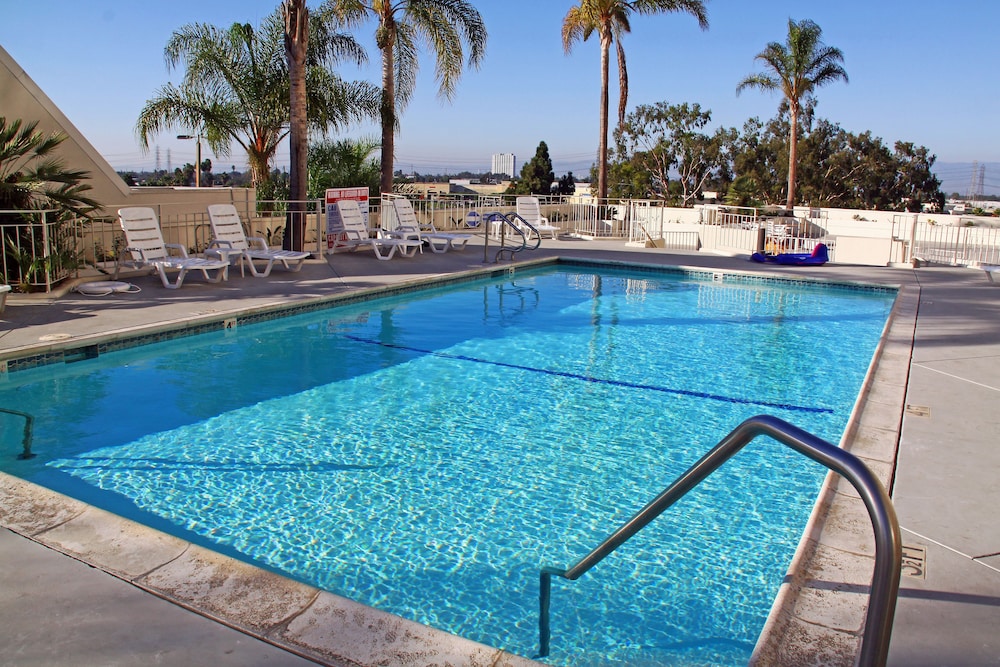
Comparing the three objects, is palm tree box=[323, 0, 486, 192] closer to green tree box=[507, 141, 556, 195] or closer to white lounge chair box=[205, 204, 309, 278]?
white lounge chair box=[205, 204, 309, 278]

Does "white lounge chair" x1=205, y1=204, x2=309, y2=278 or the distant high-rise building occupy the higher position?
the distant high-rise building

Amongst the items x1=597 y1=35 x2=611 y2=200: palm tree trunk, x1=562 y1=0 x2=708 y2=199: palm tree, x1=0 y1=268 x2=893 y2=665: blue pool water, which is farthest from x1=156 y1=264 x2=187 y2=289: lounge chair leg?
x1=562 y1=0 x2=708 y2=199: palm tree

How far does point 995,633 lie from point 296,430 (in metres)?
4.42

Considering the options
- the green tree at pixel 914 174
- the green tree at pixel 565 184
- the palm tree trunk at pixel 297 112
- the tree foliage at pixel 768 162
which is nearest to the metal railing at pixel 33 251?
the palm tree trunk at pixel 297 112

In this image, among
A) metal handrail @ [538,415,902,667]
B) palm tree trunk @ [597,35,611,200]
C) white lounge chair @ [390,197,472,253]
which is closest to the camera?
metal handrail @ [538,415,902,667]

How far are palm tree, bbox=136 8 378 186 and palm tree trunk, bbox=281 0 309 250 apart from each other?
3.09 metres

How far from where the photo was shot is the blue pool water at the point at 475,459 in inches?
142

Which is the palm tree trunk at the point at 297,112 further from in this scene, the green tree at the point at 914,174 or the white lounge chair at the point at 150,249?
the green tree at the point at 914,174

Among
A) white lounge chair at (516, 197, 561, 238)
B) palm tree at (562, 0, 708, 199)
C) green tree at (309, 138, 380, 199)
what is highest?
palm tree at (562, 0, 708, 199)

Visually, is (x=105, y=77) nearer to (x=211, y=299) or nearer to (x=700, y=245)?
(x=211, y=299)

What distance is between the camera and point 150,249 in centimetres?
987

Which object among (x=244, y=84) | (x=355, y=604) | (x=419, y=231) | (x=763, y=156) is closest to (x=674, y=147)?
(x=763, y=156)

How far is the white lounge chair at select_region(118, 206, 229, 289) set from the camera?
375 inches

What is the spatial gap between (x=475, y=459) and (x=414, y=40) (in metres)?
14.5
